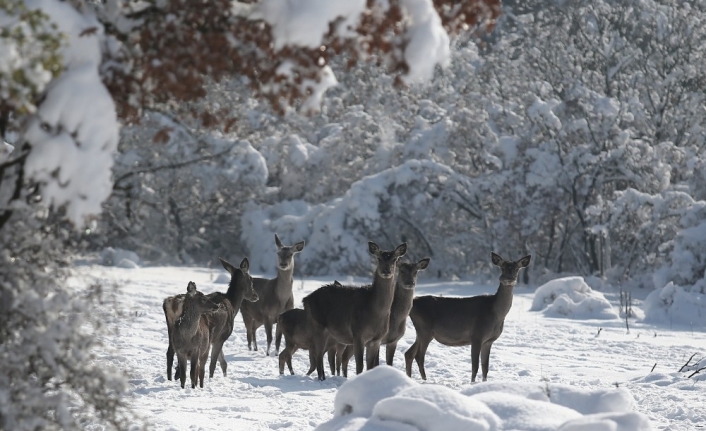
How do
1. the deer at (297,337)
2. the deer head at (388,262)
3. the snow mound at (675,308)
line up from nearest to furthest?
the deer head at (388,262) → the deer at (297,337) → the snow mound at (675,308)

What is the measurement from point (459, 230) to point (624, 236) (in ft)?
20.5

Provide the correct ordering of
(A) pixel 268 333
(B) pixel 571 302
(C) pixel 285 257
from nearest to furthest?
(A) pixel 268 333, (C) pixel 285 257, (B) pixel 571 302

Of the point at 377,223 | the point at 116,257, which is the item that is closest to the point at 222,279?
the point at 377,223

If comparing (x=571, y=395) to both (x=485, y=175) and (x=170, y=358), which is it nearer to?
(x=170, y=358)

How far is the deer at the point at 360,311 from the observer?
527 inches

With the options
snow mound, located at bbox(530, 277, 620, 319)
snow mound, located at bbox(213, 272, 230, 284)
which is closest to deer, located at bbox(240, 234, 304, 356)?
snow mound, located at bbox(530, 277, 620, 319)

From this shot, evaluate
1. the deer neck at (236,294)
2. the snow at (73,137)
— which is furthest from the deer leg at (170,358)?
the snow at (73,137)

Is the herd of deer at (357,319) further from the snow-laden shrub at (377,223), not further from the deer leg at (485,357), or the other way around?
the snow-laden shrub at (377,223)

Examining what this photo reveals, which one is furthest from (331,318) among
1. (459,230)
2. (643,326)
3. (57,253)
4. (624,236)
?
(459,230)

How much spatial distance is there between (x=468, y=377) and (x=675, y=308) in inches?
416

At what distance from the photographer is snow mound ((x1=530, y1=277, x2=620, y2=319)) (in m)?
23.7

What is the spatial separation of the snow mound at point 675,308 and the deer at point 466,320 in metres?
9.84

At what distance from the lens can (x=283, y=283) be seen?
17656 mm

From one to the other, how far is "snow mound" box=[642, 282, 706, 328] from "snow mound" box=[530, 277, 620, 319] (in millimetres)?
865
